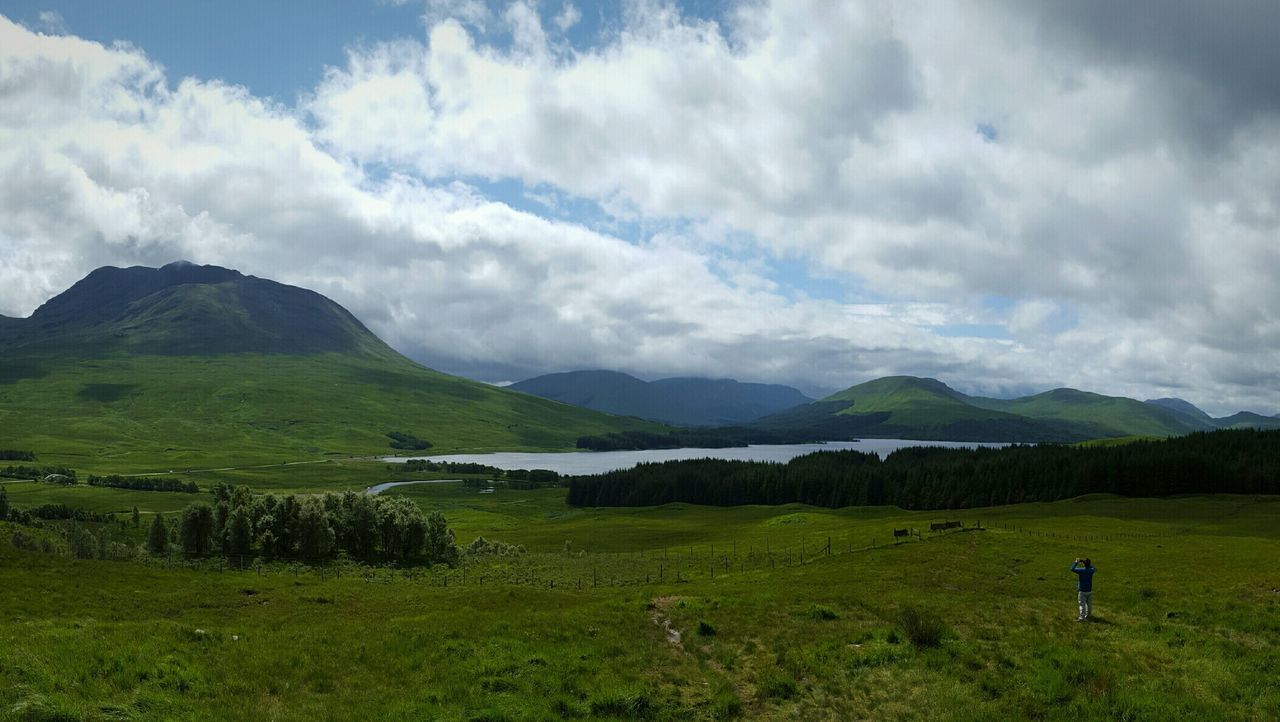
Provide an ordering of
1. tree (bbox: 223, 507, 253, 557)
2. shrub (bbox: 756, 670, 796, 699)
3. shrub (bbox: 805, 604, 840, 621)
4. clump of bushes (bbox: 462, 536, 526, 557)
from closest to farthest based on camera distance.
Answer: shrub (bbox: 756, 670, 796, 699) < shrub (bbox: 805, 604, 840, 621) < tree (bbox: 223, 507, 253, 557) < clump of bushes (bbox: 462, 536, 526, 557)

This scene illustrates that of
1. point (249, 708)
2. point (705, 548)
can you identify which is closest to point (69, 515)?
point (705, 548)

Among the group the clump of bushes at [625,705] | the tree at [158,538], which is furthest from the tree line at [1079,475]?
the clump of bushes at [625,705]

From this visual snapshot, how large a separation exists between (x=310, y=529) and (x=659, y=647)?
70378 millimetres

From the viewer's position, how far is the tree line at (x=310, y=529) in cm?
8094

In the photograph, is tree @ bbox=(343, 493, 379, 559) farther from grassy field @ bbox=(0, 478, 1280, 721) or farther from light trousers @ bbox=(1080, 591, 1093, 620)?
Result: light trousers @ bbox=(1080, 591, 1093, 620)

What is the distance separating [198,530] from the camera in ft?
278

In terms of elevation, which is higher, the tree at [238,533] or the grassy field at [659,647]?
the grassy field at [659,647]

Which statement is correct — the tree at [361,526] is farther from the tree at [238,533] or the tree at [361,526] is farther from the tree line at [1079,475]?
the tree line at [1079,475]

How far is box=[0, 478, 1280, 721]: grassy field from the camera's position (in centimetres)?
1772

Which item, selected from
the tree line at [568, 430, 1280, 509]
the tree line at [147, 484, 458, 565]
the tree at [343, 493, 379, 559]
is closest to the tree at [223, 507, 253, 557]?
the tree line at [147, 484, 458, 565]

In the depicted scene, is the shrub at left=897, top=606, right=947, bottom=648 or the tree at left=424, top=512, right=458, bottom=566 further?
the tree at left=424, top=512, right=458, bottom=566

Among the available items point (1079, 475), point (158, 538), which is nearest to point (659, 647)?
point (158, 538)

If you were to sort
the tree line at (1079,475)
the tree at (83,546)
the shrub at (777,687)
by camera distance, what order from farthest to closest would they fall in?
the tree line at (1079,475) < the tree at (83,546) < the shrub at (777,687)

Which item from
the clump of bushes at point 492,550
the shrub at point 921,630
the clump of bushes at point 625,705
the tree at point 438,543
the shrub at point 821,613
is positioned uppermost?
the shrub at point 921,630
